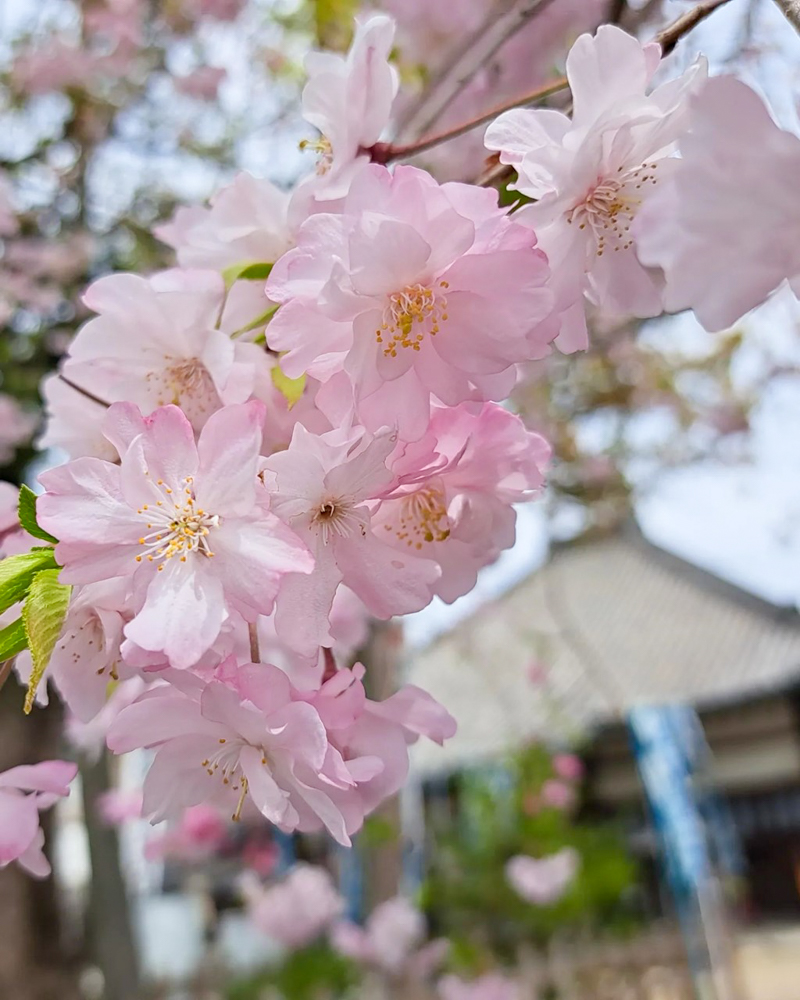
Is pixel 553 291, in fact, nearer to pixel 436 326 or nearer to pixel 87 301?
pixel 436 326

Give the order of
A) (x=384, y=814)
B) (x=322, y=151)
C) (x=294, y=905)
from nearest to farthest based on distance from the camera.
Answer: (x=322, y=151)
(x=384, y=814)
(x=294, y=905)

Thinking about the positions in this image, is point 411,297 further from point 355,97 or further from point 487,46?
point 487,46

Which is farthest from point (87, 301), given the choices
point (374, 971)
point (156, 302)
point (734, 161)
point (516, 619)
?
point (516, 619)

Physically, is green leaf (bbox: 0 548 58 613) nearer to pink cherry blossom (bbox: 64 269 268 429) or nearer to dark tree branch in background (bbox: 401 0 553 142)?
pink cherry blossom (bbox: 64 269 268 429)

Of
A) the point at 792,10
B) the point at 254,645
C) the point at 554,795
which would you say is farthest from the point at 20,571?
the point at 554,795

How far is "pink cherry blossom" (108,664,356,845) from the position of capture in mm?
529

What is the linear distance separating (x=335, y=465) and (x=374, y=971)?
3708 mm

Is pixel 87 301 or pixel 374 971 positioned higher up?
pixel 87 301

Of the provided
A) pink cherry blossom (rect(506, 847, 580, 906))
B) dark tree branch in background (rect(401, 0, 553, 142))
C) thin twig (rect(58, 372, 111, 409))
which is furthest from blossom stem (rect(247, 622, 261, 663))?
pink cherry blossom (rect(506, 847, 580, 906))

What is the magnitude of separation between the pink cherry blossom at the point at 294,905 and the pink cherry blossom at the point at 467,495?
3.19 metres

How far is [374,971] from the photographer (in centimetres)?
363

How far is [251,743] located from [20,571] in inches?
7.1

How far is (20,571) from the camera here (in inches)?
21.0

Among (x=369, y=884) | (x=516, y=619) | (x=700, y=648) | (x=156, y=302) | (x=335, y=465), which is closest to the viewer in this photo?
(x=335, y=465)
